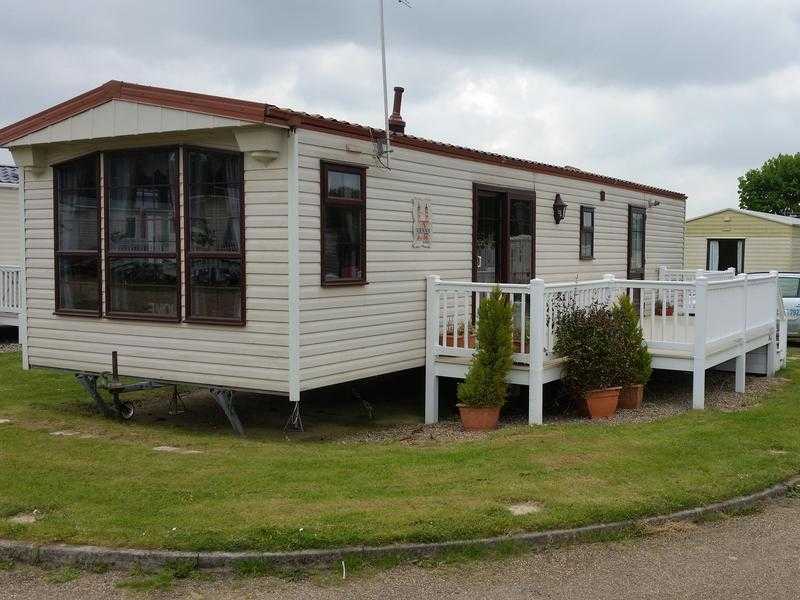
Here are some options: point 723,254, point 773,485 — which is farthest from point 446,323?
point 723,254

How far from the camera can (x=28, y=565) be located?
5.16m

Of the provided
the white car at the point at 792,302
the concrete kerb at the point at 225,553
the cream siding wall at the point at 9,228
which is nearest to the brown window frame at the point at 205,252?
the concrete kerb at the point at 225,553

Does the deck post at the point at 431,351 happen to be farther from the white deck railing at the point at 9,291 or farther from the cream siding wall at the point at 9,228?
the cream siding wall at the point at 9,228

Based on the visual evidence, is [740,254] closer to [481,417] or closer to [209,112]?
[481,417]

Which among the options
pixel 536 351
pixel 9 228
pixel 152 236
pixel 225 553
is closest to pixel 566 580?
pixel 225 553

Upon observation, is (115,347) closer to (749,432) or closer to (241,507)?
(241,507)

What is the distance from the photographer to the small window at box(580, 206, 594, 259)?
1401 centimetres

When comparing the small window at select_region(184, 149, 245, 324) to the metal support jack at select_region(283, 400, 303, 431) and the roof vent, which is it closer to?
the metal support jack at select_region(283, 400, 303, 431)

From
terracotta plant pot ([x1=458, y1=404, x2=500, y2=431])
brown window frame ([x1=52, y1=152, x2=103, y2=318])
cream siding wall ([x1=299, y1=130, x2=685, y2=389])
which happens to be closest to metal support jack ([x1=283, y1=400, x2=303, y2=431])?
cream siding wall ([x1=299, y1=130, x2=685, y2=389])

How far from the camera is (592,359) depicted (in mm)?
9477

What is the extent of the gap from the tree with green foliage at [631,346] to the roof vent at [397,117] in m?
3.26

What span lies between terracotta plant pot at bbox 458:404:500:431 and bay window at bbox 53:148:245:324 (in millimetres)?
2562

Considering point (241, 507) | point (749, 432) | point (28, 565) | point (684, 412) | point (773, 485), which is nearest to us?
point (28, 565)

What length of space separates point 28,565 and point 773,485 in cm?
525
